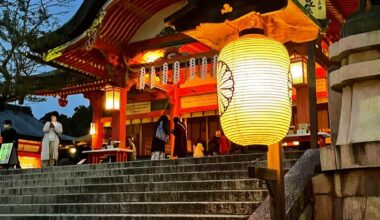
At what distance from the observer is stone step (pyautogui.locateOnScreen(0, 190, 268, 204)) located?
674 cm

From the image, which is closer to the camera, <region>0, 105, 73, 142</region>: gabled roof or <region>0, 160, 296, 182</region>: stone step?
<region>0, 160, 296, 182</region>: stone step

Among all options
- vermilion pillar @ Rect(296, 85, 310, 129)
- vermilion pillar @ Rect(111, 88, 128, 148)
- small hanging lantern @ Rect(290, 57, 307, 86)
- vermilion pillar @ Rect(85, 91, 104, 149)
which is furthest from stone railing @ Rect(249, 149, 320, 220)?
vermilion pillar @ Rect(85, 91, 104, 149)

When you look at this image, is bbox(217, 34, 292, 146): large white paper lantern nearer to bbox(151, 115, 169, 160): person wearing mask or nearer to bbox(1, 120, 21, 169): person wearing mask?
bbox(151, 115, 169, 160): person wearing mask

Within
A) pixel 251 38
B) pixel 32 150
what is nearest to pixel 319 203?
pixel 251 38

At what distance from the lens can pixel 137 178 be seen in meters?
8.89

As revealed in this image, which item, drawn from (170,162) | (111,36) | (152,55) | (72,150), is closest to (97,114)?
(152,55)

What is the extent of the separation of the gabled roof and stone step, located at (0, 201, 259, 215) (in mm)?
18200

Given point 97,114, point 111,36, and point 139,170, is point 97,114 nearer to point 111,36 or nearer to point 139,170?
point 111,36

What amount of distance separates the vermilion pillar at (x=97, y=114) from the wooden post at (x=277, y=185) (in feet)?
48.8

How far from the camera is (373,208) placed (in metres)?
4.61

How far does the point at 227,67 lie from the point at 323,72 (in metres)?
13.1

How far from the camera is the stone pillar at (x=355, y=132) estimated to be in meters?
4.69

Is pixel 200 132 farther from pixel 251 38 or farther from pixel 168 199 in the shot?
pixel 251 38

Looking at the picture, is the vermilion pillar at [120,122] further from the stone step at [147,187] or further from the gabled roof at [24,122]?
the gabled roof at [24,122]
